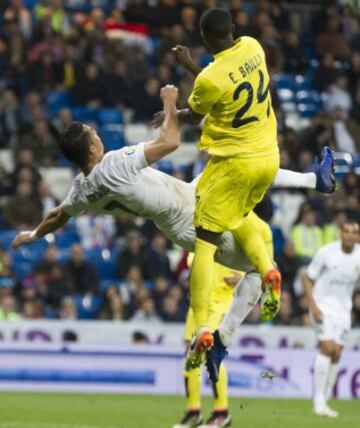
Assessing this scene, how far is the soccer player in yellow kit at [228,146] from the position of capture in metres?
12.4

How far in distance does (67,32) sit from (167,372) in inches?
291

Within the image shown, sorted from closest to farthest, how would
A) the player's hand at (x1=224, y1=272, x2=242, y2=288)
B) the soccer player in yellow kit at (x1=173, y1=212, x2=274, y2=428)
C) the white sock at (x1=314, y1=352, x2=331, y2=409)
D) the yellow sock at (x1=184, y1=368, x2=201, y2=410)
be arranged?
1. the soccer player in yellow kit at (x1=173, y1=212, x2=274, y2=428)
2. the yellow sock at (x1=184, y1=368, x2=201, y2=410)
3. the player's hand at (x1=224, y1=272, x2=242, y2=288)
4. the white sock at (x1=314, y1=352, x2=331, y2=409)

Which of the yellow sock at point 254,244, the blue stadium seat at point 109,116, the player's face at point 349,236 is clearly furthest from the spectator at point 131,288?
the yellow sock at point 254,244

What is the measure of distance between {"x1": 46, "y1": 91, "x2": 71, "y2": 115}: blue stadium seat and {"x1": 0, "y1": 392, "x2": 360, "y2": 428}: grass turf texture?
22.3ft

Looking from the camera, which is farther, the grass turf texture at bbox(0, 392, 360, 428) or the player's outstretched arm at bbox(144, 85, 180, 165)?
the grass turf texture at bbox(0, 392, 360, 428)

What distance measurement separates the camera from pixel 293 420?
51.9 feet

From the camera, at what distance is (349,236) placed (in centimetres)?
1780

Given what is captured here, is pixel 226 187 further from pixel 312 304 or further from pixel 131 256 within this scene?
pixel 131 256

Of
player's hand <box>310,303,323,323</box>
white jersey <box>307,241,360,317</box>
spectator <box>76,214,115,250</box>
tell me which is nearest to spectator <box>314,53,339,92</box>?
spectator <box>76,214,115,250</box>

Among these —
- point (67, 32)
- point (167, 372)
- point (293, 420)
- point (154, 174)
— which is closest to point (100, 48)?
point (67, 32)

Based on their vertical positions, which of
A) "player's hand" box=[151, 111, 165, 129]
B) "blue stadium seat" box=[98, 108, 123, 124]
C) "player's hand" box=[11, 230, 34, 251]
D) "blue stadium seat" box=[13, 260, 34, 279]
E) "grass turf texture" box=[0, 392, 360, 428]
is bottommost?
"grass turf texture" box=[0, 392, 360, 428]

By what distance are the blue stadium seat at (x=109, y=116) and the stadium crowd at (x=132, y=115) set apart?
0.03 m

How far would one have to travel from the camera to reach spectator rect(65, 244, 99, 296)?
22188 millimetres

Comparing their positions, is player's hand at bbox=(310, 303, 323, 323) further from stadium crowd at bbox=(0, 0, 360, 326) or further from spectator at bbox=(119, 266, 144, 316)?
spectator at bbox=(119, 266, 144, 316)
